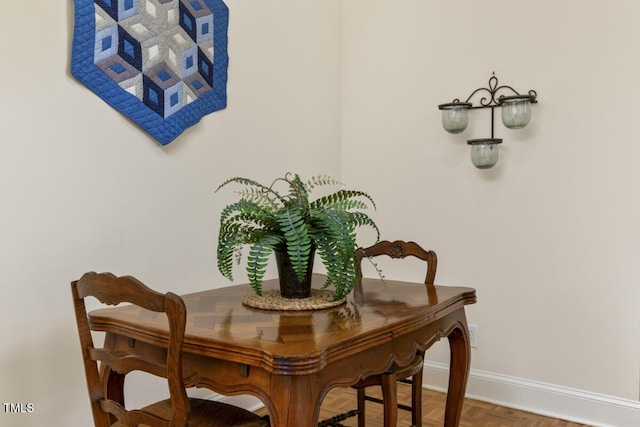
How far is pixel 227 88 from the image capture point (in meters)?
2.67

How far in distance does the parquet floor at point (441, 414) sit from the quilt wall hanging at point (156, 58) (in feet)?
5.12

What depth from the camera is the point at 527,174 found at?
2830 mm

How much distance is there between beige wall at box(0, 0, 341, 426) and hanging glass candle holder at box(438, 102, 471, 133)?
0.91 meters

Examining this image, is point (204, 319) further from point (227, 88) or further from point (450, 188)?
point (450, 188)

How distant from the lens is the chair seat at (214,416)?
5.00ft

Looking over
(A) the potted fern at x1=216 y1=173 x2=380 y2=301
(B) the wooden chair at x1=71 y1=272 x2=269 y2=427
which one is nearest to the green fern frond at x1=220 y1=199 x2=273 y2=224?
(A) the potted fern at x1=216 y1=173 x2=380 y2=301

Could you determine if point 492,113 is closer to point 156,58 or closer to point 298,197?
point 298,197

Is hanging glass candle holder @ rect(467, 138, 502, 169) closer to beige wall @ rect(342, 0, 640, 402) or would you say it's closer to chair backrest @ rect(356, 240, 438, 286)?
beige wall @ rect(342, 0, 640, 402)

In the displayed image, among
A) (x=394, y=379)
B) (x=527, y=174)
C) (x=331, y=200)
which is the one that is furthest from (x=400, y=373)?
(x=527, y=174)

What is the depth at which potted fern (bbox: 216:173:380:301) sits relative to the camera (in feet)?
5.39

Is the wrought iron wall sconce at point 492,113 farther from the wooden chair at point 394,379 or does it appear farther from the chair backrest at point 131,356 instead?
the chair backrest at point 131,356

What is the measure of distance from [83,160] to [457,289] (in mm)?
1497

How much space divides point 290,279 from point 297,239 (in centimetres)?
20

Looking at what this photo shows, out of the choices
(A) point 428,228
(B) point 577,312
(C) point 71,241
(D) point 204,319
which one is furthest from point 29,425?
(B) point 577,312
